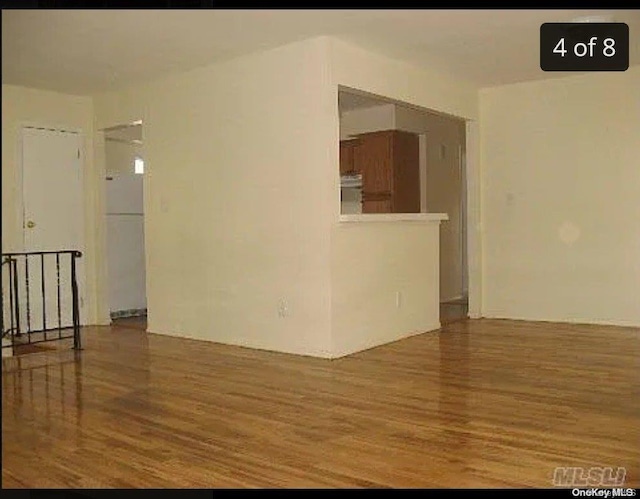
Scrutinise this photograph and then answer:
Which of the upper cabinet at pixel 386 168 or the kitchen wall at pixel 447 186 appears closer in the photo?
the upper cabinet at pixel 386 168

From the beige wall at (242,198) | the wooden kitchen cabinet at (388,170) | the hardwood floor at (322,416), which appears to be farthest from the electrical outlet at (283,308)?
the wooden kitchen cabinet at (388,170)

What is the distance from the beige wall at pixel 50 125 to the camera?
19.1 feet

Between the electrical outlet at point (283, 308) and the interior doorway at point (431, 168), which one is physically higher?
the interior doorway at point (431, 168)

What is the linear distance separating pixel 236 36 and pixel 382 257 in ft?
6.62

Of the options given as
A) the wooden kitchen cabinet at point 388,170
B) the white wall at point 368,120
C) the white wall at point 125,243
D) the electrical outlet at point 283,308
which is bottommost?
the electrical outlet at point 283,308

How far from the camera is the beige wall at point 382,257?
4.66 m

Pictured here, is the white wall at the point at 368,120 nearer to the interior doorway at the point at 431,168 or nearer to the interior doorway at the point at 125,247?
the interior doorway at the point at 431,168

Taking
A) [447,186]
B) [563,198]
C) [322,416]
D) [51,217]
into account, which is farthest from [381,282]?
[447,186]

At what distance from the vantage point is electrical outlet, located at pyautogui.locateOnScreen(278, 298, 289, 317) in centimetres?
484

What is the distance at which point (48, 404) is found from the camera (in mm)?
3473

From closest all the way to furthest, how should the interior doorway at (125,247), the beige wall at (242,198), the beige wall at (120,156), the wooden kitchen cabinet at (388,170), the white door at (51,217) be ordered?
the beige wall at (242,198) → the white door at (51,217) → the interior doorway at (125,247) → the wooden kitchen cabinet at (388,170) → the beige wall at (120,156)

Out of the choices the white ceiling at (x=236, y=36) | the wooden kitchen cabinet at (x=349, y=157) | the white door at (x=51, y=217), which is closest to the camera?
the white ceiling at (x=236, y=36)

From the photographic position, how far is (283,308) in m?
4.86

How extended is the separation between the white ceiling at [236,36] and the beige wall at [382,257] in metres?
0.18
